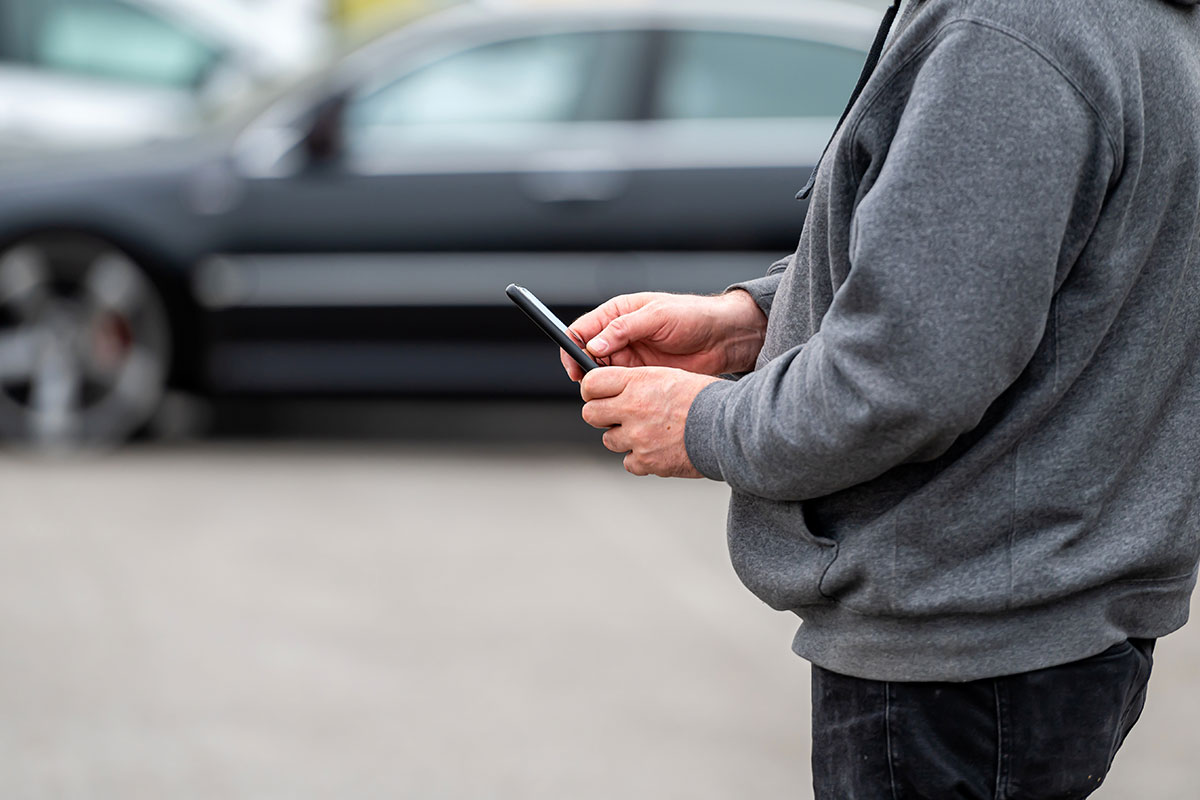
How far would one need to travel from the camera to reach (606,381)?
1.56m

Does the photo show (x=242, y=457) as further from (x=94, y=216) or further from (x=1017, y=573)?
(x=1017, y=573)

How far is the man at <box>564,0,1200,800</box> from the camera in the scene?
1270 millimetres

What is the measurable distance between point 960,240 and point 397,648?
9.84ft

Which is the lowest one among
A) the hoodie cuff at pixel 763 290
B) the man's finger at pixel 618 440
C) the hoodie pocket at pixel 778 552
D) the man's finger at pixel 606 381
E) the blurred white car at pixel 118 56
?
the hoodie pocket at pixel 778 552

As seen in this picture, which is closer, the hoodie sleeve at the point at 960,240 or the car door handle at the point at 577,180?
the hoodie sleeve at the point at 960,240

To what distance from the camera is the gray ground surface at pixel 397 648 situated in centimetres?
332

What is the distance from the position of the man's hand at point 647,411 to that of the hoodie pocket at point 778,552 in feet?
0.24

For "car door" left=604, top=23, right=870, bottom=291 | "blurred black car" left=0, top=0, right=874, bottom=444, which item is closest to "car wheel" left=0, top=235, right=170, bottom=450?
"blurred black car" left=0, top=0, right=874, bottom=444

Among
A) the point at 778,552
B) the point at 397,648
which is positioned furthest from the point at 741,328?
the point at 397,648

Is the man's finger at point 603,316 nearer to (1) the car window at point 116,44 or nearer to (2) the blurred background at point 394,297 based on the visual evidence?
(2) the blurred background at point 394,297

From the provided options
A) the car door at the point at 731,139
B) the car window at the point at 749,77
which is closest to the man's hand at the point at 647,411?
the car door at the point at 731,139

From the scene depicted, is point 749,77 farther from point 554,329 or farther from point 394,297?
point 554,329

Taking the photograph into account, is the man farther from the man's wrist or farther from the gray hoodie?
the man's wrist

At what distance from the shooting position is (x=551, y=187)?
5.84 m
